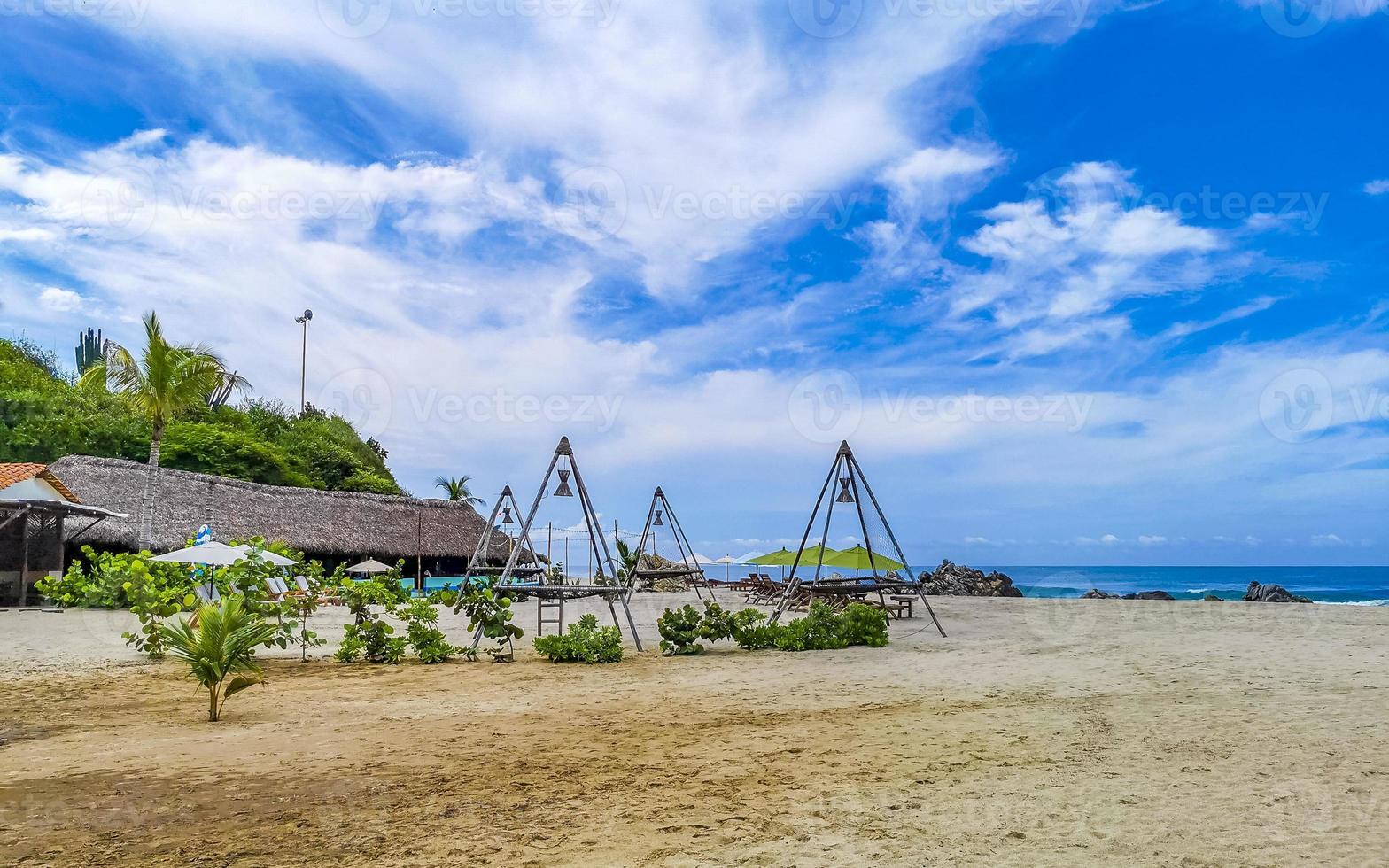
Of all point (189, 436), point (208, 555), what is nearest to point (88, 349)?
point (189, 436)

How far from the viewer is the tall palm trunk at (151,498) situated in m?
25.3

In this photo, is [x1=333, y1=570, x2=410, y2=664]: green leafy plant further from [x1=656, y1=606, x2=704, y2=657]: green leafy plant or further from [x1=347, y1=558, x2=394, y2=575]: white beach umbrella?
[x1=347, y1=558, x2=394, y2=575]: white beach umbrella

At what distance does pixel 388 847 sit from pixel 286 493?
30.9m

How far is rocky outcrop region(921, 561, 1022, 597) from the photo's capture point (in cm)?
3647

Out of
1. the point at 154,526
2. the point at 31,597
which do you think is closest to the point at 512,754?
the point at 31,597

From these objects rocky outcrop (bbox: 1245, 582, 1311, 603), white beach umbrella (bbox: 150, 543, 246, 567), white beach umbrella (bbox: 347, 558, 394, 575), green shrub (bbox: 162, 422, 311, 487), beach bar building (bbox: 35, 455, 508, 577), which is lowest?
rocky outcrop (bbox: 1245, 582, 1311, 603)

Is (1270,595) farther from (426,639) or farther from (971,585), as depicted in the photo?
(426,639)

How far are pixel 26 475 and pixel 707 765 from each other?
2205 centimetres

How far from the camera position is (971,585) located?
1444 inches

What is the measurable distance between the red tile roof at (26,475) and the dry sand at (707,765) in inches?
478

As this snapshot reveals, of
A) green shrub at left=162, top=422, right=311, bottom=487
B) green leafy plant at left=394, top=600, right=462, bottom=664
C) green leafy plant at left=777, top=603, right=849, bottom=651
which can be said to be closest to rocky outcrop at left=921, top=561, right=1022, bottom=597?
green leafy plant at left=777, top=603, right=849, bottom=651

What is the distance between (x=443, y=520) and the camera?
36938 mm

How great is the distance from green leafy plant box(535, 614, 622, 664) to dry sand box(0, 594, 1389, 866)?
1.81 feet

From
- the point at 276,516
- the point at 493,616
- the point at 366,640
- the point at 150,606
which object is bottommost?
the point at 366,640
